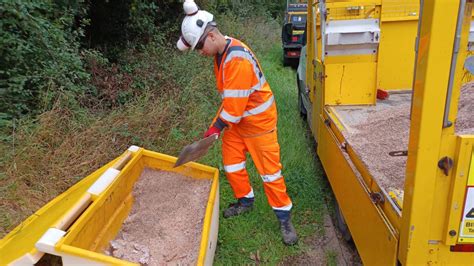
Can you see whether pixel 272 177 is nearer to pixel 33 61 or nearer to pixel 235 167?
pixel 235 167

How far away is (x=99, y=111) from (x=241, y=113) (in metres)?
2.59

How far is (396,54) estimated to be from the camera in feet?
15.9

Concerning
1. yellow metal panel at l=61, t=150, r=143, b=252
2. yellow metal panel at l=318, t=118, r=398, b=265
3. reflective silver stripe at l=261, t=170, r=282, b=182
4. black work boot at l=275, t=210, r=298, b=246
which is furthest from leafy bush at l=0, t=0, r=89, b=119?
yellow metal panel at l=318, t=118, r=398, b=265

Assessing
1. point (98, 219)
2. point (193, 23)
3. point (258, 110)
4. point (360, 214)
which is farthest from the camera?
point (258, 110)

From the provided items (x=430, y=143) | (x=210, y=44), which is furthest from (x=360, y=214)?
(x=210, y=44)

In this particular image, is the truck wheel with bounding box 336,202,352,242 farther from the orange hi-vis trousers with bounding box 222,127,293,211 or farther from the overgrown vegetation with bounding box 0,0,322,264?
the orange hi-vis trousers with bounding box 222,127,293,211

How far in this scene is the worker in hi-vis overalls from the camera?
119 inches

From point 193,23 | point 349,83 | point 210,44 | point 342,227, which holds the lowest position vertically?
point 342,227

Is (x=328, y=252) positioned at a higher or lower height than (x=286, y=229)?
lower

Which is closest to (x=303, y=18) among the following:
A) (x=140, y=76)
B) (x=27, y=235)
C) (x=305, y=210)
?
(x=140, y=76)

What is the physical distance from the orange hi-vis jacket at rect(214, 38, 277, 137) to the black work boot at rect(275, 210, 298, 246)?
76cm

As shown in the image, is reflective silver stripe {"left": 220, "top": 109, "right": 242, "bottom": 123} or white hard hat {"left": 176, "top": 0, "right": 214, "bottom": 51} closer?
white hard hat {"left": 176, "top": 0, "right": 214, "bottom": 51}

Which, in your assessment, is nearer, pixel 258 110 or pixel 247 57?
pixel 247 57

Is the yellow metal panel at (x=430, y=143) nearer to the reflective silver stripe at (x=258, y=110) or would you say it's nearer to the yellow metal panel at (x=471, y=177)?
the yellow metal panel at (x=471, y=177)
